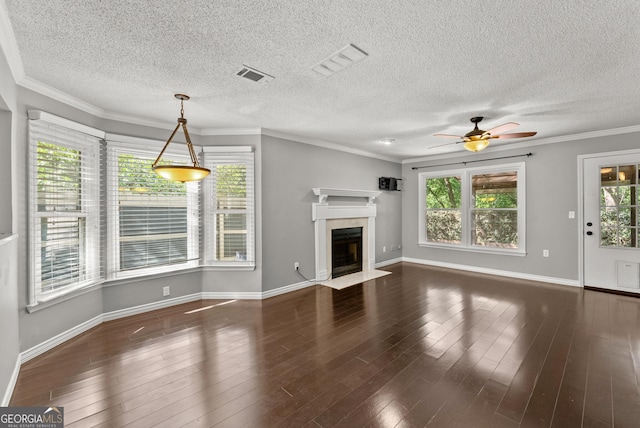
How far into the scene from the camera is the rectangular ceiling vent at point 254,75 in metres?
2.34

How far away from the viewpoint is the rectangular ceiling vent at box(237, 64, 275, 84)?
7.66 feet

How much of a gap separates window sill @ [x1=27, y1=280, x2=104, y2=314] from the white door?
6919 mm

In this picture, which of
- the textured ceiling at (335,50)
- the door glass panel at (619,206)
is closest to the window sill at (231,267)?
the textured ceiling at (335,50)

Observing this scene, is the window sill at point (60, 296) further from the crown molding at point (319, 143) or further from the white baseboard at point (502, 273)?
the white baseboard at point (502, 273)

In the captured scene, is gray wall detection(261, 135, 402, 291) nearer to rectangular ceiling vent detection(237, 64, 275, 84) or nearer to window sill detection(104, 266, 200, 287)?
window sill detection(104, 266, 200, 287)

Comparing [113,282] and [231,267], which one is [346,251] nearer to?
[231,267]

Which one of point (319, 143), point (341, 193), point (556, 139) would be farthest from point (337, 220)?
point (556, 139)

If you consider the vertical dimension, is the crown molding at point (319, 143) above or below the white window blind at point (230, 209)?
above

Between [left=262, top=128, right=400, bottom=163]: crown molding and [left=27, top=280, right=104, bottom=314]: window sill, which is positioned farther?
[left=262, top=128, right=400, bottom=163]: crown molding

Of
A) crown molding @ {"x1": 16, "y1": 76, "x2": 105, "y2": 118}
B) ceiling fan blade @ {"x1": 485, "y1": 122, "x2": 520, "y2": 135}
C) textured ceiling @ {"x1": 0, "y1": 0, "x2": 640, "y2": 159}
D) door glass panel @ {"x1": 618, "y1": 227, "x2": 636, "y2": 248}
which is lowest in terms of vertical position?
door glass panel @ {"x1": 618, "y1": 227, "x2": 636, "y2": 248}

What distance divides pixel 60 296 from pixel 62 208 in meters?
0.87

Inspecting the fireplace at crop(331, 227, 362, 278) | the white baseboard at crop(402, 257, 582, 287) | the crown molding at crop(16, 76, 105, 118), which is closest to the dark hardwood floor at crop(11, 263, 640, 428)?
the white baseboard at crop(402, 257, 582, 287)

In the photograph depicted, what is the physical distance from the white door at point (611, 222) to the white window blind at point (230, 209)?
5.27 m

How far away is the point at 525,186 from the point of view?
4.94 meters
